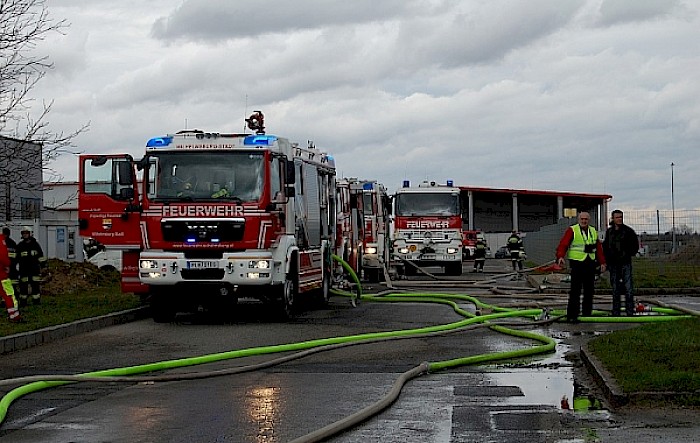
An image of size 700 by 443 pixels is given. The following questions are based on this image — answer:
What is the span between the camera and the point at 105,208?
20.8 meters

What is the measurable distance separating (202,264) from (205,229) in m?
0.58

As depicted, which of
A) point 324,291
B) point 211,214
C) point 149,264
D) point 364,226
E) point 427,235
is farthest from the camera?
point 427,235

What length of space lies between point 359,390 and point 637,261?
2795 cm

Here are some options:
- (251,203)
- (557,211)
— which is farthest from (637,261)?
(557,211)

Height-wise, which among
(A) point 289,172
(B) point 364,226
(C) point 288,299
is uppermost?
(A) point 289,172

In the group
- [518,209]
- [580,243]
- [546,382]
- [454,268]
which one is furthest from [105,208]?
[518,209]

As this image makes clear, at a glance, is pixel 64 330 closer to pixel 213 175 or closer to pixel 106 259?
pixel 213 175

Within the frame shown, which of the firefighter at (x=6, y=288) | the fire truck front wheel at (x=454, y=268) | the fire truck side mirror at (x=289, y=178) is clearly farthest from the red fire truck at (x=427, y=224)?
the firefighter at (x=6, y=288)

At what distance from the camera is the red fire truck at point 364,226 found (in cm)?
2672

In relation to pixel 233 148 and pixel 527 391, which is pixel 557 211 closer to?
pixel 233 148

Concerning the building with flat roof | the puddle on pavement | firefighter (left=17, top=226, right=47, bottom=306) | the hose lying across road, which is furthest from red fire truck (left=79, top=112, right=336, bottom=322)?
the building with flat roof

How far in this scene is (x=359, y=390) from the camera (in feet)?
34.4

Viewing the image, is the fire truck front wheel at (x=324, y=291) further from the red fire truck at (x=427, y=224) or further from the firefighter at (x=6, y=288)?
the red fire truck at (x=427, y=224)

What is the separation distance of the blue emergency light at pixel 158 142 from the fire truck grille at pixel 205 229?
1286 millimetres
